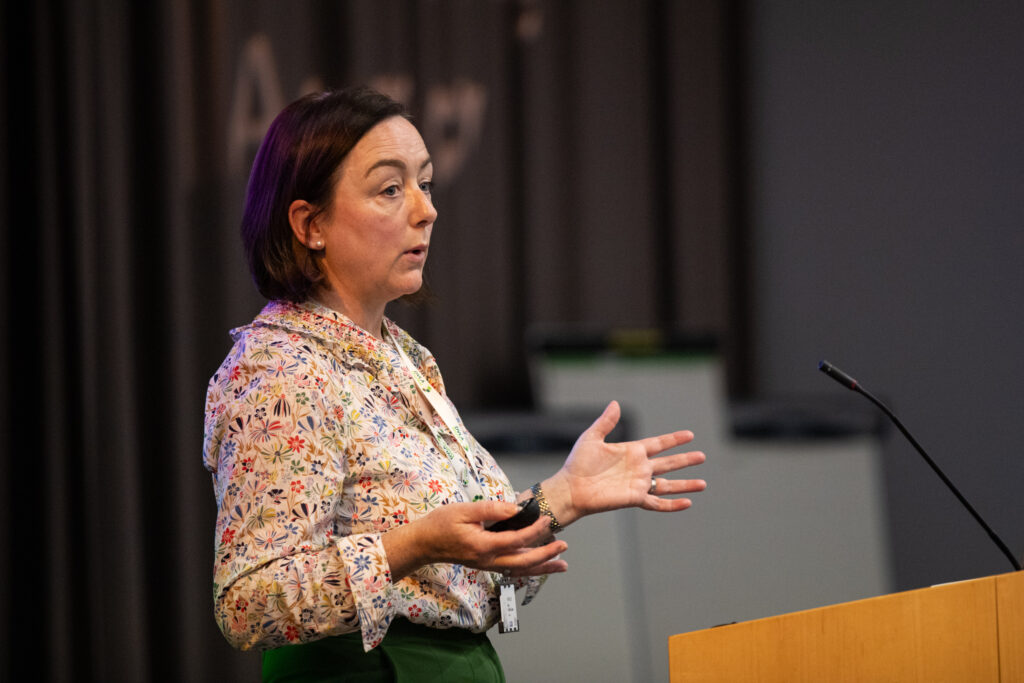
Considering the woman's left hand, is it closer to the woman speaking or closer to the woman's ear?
the woman speaking

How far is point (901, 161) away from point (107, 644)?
9.45ft

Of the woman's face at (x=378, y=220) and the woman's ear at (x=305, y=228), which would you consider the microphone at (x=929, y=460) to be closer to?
the woman's face at (x=378, y=220)

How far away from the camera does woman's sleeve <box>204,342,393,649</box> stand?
116 cm

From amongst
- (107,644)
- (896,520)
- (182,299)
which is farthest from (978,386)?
(107,644)

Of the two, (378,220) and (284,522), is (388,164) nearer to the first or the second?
(378,220)

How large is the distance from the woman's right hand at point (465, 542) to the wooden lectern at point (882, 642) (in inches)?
7.9

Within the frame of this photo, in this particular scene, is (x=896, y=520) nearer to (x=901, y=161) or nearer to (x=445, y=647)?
(x=901, y=161)

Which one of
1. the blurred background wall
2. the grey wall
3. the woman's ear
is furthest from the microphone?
the grey wall

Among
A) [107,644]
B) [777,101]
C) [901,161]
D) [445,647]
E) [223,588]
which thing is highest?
[777,101]

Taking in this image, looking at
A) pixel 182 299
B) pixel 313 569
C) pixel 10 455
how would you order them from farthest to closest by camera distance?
pixel 182 299 < pixel 10 455 < pixel 313 569

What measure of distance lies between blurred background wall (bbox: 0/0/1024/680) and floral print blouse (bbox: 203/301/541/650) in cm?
146

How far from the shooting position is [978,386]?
330 cm

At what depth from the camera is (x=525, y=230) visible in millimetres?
3223

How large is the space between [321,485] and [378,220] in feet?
1.38
